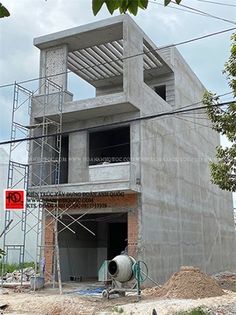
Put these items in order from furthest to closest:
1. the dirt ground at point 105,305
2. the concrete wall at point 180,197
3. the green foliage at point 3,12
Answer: the concrete wall at point 180,197 → the dirt ground at point 105,305 → the green foliage at point 3,12

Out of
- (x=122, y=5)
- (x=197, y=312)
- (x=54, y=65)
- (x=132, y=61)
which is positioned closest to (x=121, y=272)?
(x=197, y=312)

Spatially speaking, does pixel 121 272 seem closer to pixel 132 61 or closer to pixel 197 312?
pixel 197 312

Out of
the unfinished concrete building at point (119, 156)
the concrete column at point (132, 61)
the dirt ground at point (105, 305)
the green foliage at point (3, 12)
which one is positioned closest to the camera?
the green foliage at point (3, 12)

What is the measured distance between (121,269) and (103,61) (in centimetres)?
1001

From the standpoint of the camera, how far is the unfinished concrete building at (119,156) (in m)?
15.9

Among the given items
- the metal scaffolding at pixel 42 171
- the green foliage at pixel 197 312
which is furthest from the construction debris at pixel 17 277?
the green foliage at pixel 197 312

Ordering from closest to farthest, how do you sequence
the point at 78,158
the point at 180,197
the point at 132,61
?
the point at 132,61 < the point at 78,158 < the point at 180,197

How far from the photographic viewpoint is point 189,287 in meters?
12.9

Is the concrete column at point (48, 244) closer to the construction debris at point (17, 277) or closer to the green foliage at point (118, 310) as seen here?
the construction debris at point (17, 277)

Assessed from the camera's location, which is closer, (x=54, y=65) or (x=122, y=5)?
(x=122, y=5)

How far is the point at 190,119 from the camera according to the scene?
23.1 m

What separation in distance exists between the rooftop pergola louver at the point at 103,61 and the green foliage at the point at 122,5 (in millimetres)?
15747

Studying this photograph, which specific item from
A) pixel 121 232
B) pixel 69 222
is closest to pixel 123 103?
pixel 69 222

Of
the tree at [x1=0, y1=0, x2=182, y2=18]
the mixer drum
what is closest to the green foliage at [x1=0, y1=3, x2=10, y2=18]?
the tree at [x1=0, y1=0, x2=182, y2=18]
